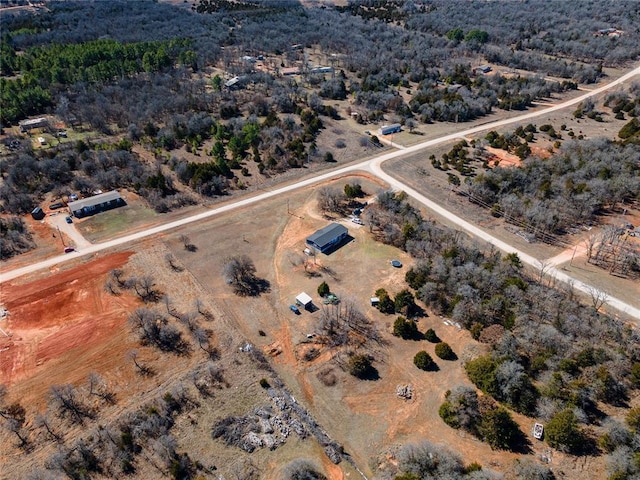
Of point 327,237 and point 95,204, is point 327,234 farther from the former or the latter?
point 95,204

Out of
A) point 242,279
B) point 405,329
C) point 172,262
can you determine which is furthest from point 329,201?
point 405,329

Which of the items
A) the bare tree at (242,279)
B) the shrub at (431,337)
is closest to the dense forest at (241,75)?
the bare tree at (242,279)

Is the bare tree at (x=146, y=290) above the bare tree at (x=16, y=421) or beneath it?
above

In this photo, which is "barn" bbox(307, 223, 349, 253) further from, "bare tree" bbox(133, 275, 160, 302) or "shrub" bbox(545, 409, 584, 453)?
"shrub" bbox(545, 409, 584, 453)

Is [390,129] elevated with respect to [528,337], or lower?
elevated

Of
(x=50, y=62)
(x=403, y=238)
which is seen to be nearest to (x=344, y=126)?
(x=403, y=238)

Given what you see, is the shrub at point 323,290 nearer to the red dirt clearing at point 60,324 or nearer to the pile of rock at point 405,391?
the pile of rock at point 405,391
